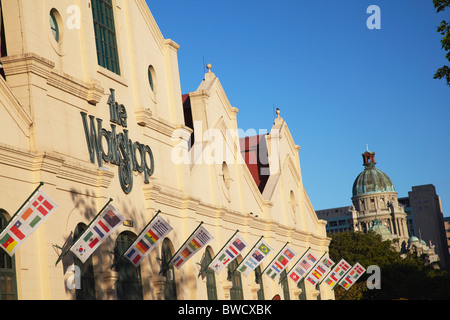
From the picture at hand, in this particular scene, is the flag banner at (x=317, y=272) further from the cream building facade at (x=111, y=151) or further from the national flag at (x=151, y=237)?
the national flag at (x=151, y=237)

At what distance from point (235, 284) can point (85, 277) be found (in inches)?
609

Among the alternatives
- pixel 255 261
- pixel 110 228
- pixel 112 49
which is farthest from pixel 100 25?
pixel 255 261

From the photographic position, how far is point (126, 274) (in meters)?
31.8

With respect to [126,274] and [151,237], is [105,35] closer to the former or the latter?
[151,237]

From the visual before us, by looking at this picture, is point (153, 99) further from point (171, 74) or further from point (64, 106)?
point (64, 106)

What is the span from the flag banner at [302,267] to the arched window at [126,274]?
1408 centimetres

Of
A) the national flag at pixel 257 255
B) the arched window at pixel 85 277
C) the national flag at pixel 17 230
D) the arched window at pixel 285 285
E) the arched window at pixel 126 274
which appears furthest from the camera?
the arched window at pixel 285 285

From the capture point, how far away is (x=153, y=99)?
3697cm

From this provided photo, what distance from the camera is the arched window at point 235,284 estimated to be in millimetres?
41969

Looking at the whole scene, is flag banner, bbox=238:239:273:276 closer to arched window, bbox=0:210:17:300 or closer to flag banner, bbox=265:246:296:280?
flag banner, bbox=265:246:296:280

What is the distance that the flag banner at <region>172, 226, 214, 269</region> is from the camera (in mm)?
32969

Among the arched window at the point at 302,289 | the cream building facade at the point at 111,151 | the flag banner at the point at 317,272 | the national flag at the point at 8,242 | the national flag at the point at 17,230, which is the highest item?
the cream building facade at the point at 111,151

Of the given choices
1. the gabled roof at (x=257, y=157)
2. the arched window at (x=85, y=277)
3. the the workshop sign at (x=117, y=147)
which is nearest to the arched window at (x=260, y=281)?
the gabled roof at (x=257, y=157)

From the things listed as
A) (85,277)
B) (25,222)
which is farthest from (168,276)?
(25,222)
